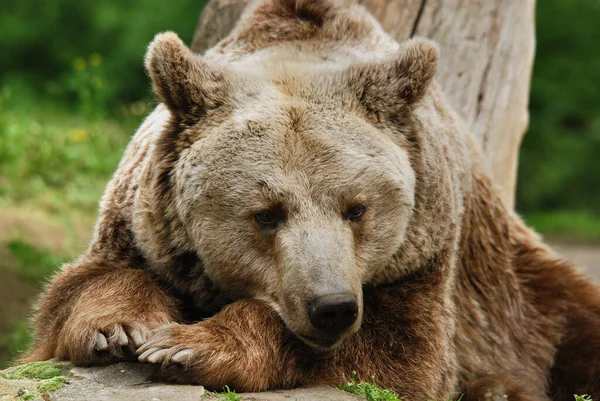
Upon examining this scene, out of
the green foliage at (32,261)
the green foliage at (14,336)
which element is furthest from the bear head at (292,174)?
the green foliage at (32,261)

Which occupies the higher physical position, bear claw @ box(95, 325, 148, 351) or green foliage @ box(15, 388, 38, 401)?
bear claw @ box(95, 325, 148, 351)

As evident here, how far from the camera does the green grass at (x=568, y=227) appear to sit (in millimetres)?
13898

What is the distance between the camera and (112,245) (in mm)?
4957

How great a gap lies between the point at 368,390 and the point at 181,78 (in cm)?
169

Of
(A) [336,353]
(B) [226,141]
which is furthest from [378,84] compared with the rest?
(A) [336,353]

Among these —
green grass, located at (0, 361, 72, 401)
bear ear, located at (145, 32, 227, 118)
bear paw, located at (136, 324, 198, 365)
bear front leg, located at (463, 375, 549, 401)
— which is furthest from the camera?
bear front leg, located at (463, 375, 549, 401)

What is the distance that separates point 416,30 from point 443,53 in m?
0.27

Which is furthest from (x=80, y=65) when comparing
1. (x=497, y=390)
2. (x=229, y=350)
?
(x=229, y=350)

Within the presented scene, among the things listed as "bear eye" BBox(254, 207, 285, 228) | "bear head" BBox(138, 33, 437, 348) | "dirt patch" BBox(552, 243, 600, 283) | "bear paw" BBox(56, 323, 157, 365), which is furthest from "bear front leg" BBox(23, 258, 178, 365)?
"dirt patch" BBox(552, 243, 600, 283)

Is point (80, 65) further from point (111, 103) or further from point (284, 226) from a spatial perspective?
point (284, 226)

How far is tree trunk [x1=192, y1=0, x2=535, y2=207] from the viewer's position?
680cm

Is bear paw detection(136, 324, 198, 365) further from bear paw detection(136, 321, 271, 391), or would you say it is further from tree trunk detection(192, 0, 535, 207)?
tree trunk detection(192, 0, 535, 207)

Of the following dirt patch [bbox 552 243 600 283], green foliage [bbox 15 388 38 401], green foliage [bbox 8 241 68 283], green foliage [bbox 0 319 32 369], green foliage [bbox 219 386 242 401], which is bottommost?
green foliage [bbox 15 388 38 401]

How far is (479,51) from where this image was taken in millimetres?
6863
